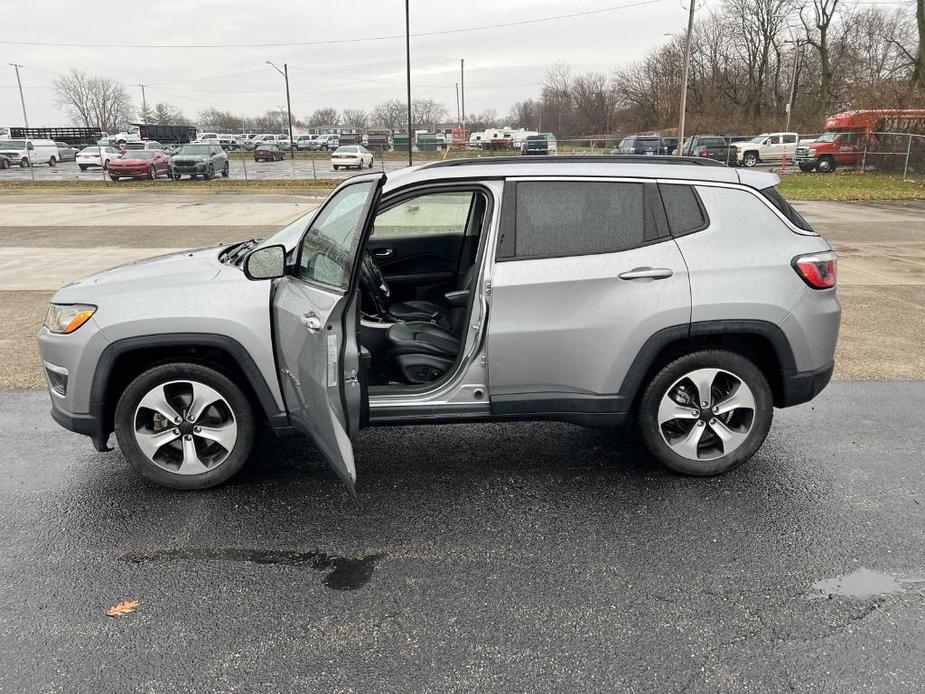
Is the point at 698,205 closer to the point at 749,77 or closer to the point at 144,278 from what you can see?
the point at 144,278

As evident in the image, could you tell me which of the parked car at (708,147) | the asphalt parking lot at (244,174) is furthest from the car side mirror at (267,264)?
the parked car at (708,147)

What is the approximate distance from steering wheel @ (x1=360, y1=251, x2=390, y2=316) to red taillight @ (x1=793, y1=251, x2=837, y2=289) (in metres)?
2.41

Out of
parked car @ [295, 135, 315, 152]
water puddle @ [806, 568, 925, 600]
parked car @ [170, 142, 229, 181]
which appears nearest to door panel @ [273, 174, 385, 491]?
water puddle @ [806, 568, 925, 600]

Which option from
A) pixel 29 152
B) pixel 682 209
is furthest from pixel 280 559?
pixel 29 152

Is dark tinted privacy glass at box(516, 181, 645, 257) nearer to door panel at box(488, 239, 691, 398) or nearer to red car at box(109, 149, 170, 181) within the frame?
door panel at box(488, 239, 691, 398)

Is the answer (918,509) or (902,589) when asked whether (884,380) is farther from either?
(902,589)

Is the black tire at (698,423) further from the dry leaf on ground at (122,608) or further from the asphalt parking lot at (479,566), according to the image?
the dry leaf on ground at (122,608)

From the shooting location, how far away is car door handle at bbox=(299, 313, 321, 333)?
292 cm

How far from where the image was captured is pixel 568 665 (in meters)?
2.39

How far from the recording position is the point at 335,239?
339cm

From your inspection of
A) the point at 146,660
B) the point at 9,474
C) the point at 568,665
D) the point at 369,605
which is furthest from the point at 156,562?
the point at 568,665

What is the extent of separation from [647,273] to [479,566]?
5.37 feet

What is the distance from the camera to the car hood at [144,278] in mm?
3471

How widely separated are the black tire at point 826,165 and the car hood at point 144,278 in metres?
33.5
